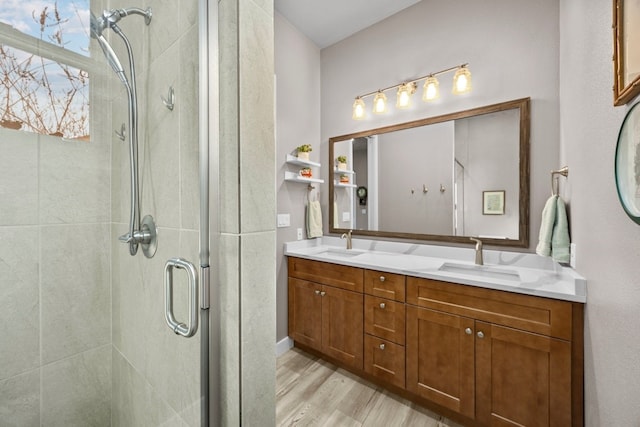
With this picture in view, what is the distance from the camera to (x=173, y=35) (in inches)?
30.2

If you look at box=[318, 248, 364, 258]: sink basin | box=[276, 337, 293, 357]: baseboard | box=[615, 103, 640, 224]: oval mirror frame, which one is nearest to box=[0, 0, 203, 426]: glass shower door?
box=[615, 103, 640, 224]: oval mirror frame

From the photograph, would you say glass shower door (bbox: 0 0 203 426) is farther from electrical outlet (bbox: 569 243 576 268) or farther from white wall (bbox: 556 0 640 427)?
electrical outlet (bbox: 569 243 576 268)

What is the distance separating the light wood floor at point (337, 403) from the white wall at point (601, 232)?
Result: 35.5 inches

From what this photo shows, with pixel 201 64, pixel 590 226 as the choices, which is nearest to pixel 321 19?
pixel 201 64

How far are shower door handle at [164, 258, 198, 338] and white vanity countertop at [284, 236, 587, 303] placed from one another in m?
1.34

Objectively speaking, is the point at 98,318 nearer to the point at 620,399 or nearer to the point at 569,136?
the point at 620,399

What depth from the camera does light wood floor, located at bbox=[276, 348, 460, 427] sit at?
157 cm

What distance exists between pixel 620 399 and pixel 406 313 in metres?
0.95

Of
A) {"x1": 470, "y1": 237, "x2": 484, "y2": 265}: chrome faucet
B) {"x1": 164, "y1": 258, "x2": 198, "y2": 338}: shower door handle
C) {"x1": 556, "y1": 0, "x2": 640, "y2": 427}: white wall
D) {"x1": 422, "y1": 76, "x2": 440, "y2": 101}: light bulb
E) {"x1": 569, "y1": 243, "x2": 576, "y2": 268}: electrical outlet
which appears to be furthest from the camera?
{"x1": 422, "y1": 76, "x2": 440, "y2": 101}: light bulb

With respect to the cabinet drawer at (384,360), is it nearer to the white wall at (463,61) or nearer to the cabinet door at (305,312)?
the cabinet door at (305,312)

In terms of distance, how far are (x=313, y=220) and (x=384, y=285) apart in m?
1.06

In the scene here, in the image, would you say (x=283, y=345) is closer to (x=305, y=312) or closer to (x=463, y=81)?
(x=305, y=312)

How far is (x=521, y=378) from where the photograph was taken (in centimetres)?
129

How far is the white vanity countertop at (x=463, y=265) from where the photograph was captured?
1.28 metres
